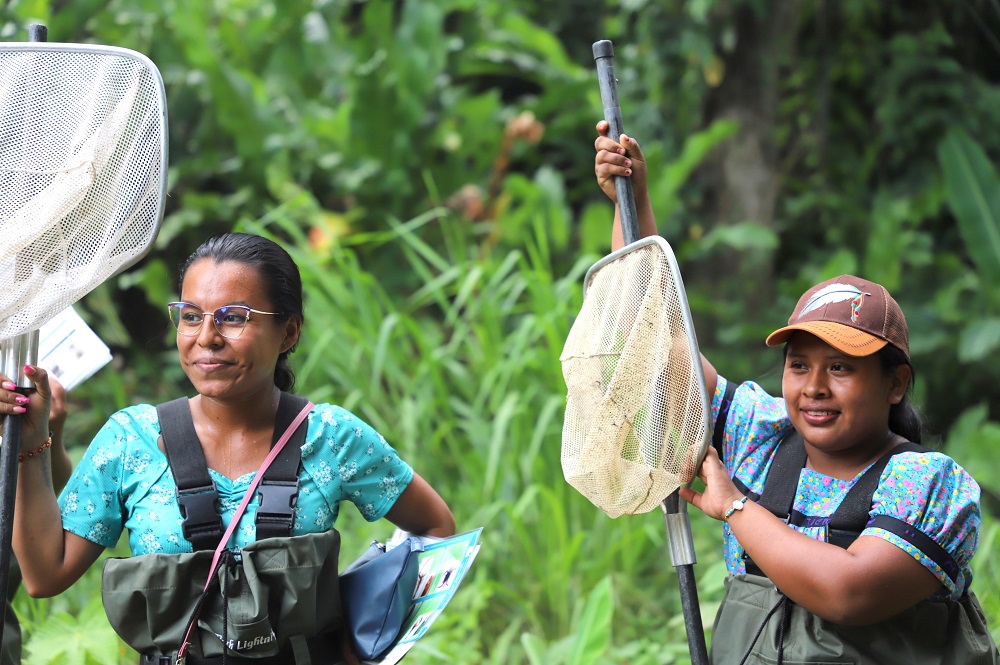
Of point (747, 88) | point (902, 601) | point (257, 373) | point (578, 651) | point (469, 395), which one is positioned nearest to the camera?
point (902, 601)

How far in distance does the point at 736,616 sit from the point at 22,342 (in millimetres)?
1448

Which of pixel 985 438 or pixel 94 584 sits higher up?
pixel 985 438

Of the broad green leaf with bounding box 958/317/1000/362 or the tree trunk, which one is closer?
the broad green leaf with bounding box 958/317/1000/362

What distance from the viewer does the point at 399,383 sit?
4523mm

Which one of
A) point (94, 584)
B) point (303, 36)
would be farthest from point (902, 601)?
point (303, 36)

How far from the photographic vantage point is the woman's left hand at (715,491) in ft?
6.16

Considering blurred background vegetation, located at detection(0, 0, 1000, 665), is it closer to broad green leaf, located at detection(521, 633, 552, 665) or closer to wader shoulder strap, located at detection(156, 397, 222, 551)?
broad green leaf, located at detection(521, 633, 552, 665)

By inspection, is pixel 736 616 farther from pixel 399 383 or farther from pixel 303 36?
pixel 303 36

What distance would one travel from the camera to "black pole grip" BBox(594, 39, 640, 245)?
2064 mm

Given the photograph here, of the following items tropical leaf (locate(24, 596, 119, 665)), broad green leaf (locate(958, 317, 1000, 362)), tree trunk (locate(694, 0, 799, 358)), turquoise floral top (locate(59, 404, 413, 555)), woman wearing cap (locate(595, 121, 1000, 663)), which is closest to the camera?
woman wearing cap (locate(595, 121, 1000, 663))

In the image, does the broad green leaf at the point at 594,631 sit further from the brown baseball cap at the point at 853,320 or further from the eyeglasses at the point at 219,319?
the eyeglasses at the point at 219,319

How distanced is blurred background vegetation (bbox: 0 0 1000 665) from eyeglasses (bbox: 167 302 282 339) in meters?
2.23

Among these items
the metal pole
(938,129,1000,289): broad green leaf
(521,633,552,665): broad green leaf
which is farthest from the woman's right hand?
(938,129,1000,289): broad green leaf

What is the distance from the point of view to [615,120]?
211cm
